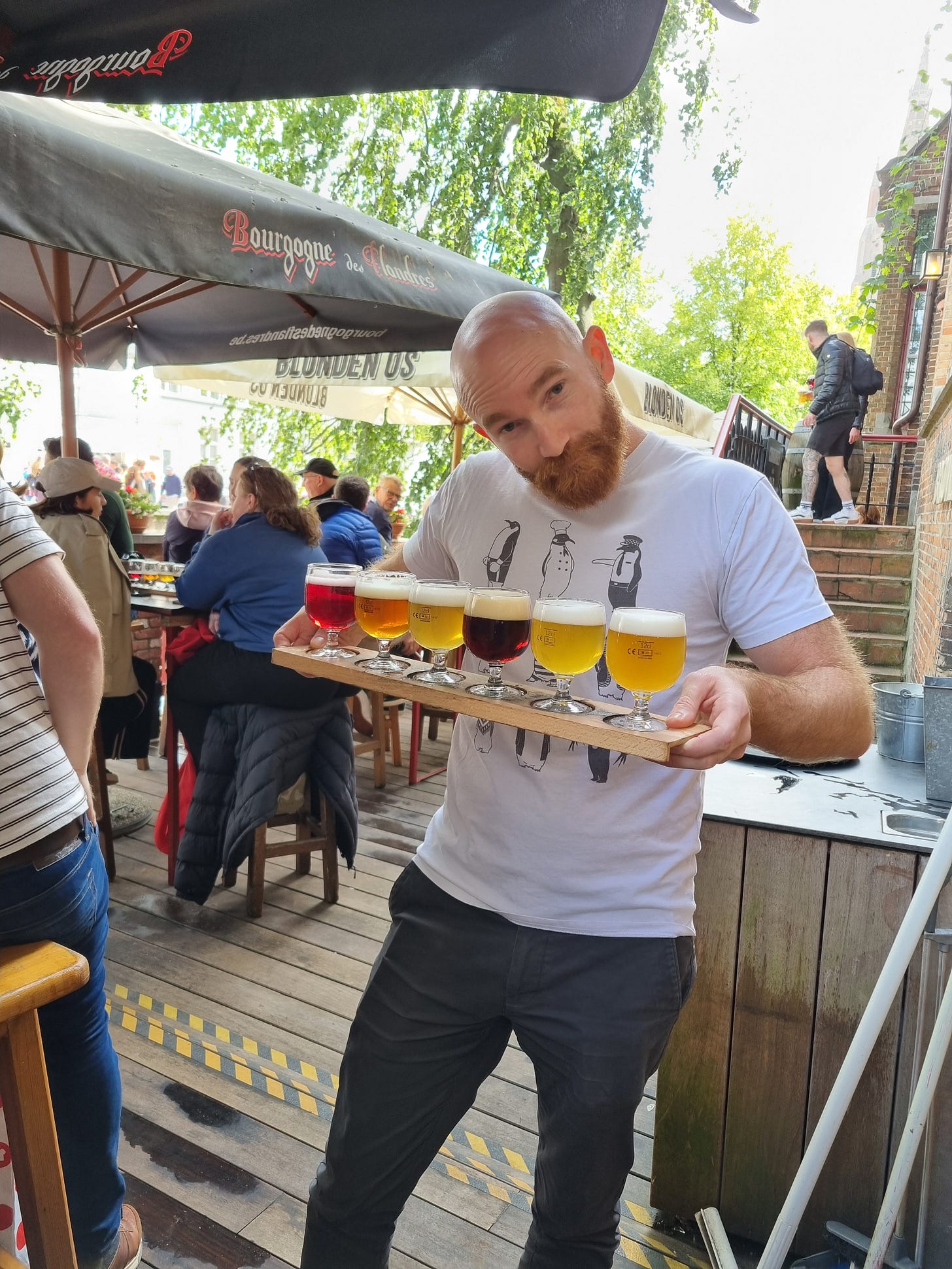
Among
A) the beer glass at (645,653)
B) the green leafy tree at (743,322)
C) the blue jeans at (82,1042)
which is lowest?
the blue jeans at (82,1042)

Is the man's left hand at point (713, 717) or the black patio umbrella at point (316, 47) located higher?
the black patio umbrella at point (316, 47)

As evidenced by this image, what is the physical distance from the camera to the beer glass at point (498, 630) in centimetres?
124

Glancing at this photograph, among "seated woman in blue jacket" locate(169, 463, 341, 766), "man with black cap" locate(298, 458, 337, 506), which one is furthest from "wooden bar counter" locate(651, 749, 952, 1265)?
"man with black cap" locate(298, 458, 337, 506)

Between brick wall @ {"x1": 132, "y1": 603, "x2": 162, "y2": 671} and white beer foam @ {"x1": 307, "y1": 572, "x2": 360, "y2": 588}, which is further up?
white beer foam @ {"x1": 307, "y1": 572, "x2": 360, "y2": 588}

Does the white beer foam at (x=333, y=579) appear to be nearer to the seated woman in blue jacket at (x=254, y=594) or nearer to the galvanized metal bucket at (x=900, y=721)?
the galvanized metal bucket at (x=900, y=721)

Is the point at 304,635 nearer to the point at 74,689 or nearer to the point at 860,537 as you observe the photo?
the point at 74,689

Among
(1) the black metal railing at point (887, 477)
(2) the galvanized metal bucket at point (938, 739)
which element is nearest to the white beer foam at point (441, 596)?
(2) the galvanized metal bucket at point (938, 739)

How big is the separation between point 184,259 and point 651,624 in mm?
1831

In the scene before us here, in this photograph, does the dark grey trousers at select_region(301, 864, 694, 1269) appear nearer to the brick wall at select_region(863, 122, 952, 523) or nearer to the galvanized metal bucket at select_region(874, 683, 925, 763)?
the galvanized metal bucket at select_region(874, 683, 925, 763)

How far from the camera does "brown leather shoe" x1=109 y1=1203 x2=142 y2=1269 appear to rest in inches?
67.5

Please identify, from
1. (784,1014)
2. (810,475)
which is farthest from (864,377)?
(784,1014)

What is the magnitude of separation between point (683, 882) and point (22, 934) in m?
1.09

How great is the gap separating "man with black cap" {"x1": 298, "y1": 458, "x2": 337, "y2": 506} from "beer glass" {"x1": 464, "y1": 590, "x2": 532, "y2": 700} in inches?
158

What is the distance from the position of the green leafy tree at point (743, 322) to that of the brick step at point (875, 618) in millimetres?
26475
